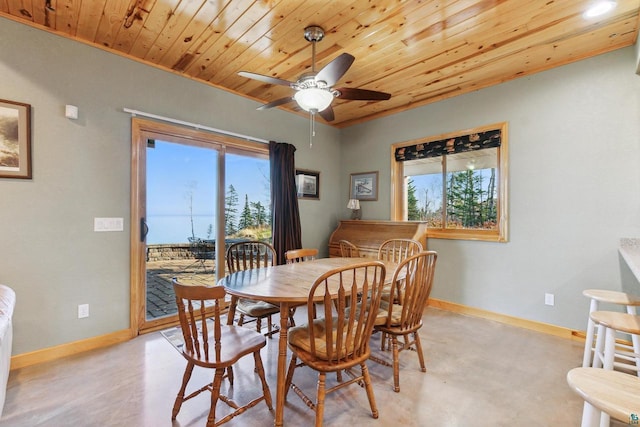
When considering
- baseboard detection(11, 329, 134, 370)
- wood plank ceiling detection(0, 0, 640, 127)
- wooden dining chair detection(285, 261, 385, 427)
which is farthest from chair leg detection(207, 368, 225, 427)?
wood plank ceiling detection(0, 0, 640, 127)

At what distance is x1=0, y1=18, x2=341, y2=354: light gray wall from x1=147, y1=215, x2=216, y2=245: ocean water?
253 mm

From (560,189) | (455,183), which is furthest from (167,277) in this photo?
(560,189)

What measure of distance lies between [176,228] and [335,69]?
7.62 feet

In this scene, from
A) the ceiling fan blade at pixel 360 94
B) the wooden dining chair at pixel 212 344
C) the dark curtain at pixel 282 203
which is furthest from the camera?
the dark curtain at pixel 282 203

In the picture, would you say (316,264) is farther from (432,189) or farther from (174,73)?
(174,73)

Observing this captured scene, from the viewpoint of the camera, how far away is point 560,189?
284 centimetres

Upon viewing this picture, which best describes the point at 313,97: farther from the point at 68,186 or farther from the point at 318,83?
the point at 68,186

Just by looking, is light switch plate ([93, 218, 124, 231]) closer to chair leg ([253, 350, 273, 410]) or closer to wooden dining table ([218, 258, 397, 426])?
wooden dining table ([218, 258, 397, 426])

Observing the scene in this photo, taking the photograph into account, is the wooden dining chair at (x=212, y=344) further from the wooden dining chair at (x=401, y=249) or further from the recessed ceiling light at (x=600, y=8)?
the recessed ceiling light at (x=600, y=8)

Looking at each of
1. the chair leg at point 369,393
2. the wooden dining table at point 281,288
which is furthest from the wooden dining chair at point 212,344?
the chair leg at point 369,393

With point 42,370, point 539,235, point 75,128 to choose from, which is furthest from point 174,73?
point 539,235

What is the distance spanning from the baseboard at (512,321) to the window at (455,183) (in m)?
0.85

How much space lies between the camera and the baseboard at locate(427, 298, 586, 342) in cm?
275

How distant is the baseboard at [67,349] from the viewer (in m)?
2.17
